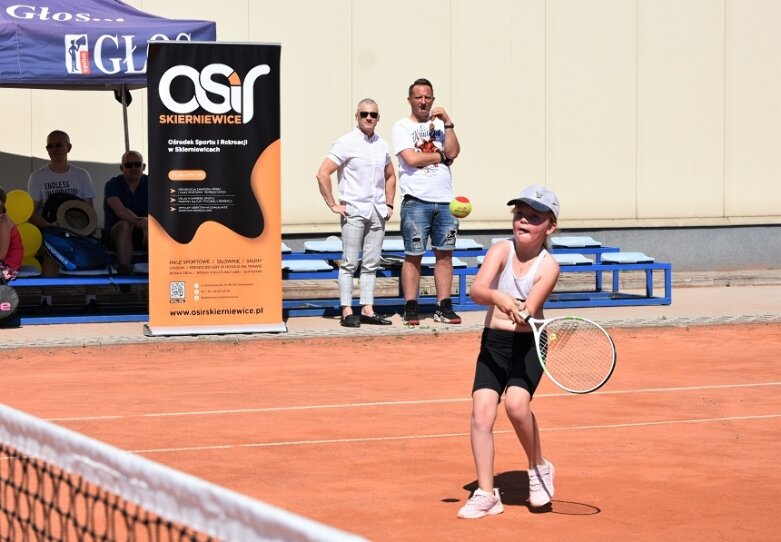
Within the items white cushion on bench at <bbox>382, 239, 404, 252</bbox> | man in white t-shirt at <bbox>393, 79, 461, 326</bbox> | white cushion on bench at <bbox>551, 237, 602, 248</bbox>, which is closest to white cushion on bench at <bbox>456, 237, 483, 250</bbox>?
white cushion on bench at <bbox>382, 239, 404, 252</bbox>

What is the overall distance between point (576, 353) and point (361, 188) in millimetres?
6400

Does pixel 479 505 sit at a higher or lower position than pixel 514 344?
lower

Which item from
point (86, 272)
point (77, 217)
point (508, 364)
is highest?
point (77, 217)

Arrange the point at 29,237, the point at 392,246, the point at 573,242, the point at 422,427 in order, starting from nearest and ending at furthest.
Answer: the point at 422,427
the point at 29,237
the point at 392,246
the point at 573,242

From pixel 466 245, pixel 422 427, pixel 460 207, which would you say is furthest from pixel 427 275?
pixel 422 427

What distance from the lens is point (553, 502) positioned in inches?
281

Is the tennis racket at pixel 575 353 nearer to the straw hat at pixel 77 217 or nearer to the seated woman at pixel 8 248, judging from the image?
the seated woman at pixel 8 248

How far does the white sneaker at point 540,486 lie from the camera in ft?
22.7

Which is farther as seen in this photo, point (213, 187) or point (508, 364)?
point (213, 187)

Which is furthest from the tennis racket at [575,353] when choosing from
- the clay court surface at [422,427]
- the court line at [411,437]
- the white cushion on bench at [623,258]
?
the white cushion on bench at [623,258]

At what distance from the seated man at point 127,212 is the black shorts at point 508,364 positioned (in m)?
7.91

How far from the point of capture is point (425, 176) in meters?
13.3

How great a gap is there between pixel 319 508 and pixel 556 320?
1.50 meters

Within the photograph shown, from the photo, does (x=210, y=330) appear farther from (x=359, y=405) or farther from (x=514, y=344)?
(x=514, y=344)
